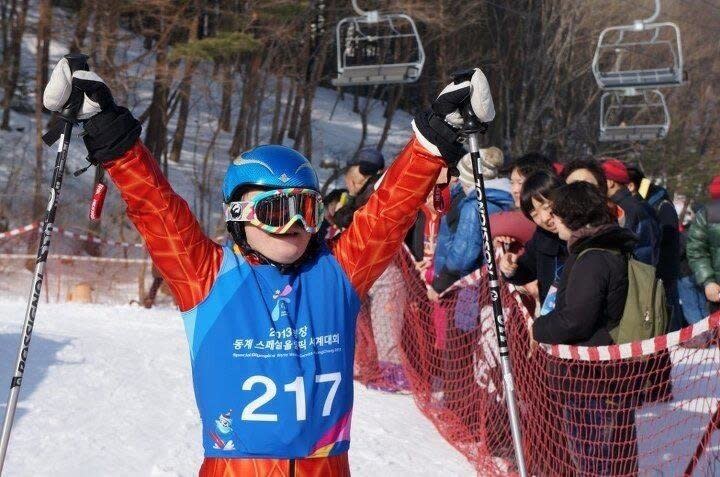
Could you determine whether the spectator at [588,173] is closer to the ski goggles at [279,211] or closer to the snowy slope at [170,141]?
the ski goggles at [279,211]

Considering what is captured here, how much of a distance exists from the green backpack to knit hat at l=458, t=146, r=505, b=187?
1687 millimetres

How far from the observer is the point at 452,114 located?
116 inches

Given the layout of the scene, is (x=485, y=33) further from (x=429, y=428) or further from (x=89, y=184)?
(x=429, y=428)

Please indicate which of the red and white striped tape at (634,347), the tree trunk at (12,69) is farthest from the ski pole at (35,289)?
the tree trunk at (12,69)

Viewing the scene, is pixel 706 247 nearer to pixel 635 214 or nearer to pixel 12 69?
pixel 635 214

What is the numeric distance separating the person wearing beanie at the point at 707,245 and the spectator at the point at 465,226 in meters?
1.74

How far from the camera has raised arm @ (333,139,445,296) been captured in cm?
294

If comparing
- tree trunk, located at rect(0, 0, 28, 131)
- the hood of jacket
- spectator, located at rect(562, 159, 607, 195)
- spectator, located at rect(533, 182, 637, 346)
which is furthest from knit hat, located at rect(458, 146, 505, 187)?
tree trunk, located at rect(0, 0, 28, 131)

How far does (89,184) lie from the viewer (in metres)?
23.2

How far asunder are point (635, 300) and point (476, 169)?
1491mm

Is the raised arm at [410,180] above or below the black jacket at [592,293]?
above

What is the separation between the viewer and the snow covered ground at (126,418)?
17.7 feet

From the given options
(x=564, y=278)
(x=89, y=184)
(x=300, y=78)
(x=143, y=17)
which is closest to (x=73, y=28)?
(x=143, y=17)

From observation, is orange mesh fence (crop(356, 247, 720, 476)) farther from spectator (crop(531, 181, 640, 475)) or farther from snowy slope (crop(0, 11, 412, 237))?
snowy slope (crop(0, 11, 412, 237))
